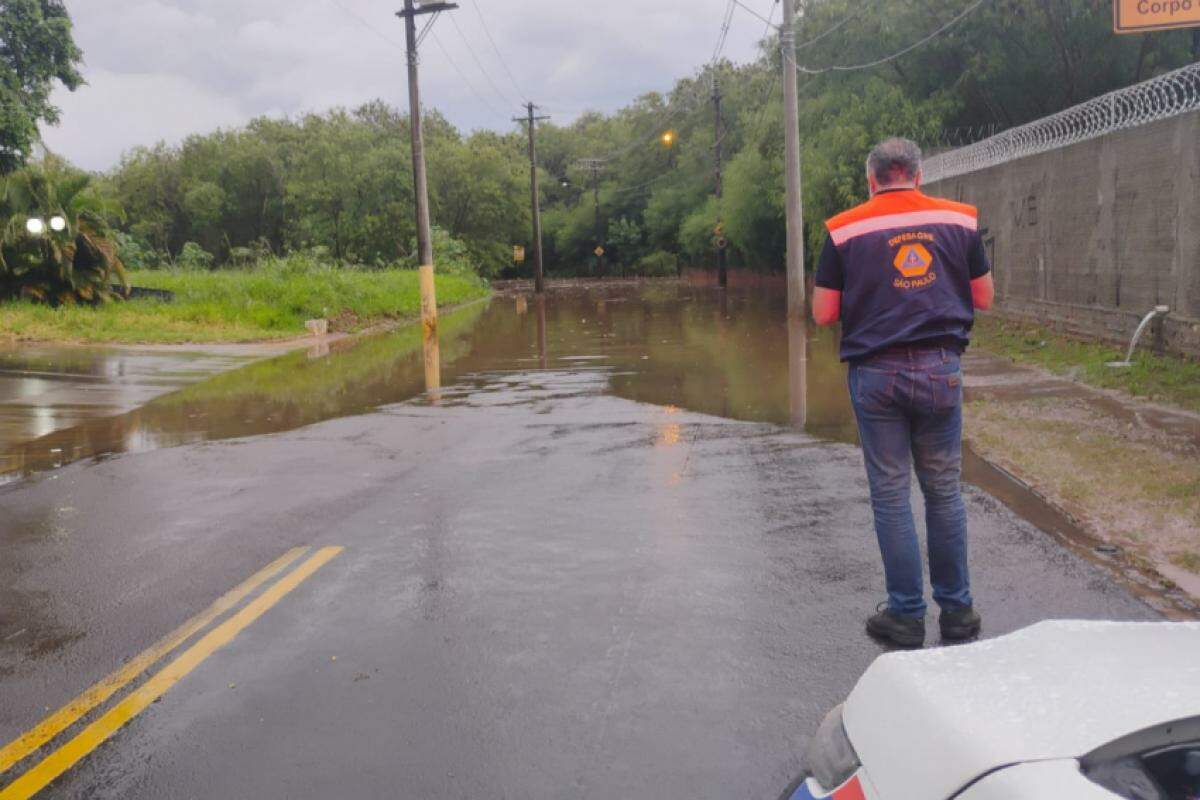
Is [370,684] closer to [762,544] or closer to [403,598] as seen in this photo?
[403,598]

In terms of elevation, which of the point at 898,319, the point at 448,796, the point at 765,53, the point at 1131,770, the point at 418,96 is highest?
the point at 765,53

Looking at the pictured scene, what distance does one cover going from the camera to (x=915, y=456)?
16.4 ft

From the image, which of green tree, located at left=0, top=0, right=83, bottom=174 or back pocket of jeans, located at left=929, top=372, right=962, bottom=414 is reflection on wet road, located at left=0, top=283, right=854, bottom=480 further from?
green tree, located at left=0, top=0, right=83, bottom=174

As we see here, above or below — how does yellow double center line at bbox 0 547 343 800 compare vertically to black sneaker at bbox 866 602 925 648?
below

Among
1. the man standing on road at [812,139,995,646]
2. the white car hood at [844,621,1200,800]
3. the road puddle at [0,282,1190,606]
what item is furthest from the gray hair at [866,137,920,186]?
the white car hood at [844,621,1200,800]

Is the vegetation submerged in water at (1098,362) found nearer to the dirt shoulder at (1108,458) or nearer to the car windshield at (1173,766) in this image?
the dirt shoulder at (1108,458)

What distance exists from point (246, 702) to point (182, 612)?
4.70ft

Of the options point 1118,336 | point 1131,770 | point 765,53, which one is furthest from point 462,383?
point 765,53

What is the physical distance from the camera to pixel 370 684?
4602mm

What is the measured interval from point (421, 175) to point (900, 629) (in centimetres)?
2544

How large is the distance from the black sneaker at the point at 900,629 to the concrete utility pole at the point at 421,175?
2209 cm

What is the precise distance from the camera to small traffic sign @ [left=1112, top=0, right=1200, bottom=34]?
30.6 feet

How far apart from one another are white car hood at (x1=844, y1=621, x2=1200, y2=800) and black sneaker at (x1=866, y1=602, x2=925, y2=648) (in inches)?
96.9

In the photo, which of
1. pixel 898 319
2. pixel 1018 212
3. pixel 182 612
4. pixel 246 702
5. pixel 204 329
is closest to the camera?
pixel 246 702
